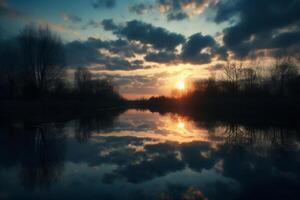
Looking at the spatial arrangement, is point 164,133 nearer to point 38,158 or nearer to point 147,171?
point 147,171

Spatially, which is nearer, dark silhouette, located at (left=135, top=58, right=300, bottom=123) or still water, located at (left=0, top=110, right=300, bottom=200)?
still water, located at (left=0, top=110, right=300, bottom=200)

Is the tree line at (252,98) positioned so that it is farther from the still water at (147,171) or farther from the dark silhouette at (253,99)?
the still water at (147,171)

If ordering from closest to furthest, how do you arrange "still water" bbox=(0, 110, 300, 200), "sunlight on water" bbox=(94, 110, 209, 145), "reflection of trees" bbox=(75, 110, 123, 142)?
"still water" bbox=(0, 110, 300, 200), "sunlight on water" bbox=(94, 110, 209, 145), "reflection of trees" bbox=(75, 110, 123, 142)


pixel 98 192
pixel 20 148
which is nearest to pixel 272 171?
pixel 98 192

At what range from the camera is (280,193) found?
639 centimetres

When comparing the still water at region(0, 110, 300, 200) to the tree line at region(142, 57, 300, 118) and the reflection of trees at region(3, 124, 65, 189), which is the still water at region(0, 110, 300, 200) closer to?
the reflection of trees at region(3, 124, 65, 189)

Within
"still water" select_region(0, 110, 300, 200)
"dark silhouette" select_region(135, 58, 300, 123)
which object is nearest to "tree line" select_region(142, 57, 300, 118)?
"dark silhouette" select_region(135, 58, 300, 123)

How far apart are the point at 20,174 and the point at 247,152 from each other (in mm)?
10304

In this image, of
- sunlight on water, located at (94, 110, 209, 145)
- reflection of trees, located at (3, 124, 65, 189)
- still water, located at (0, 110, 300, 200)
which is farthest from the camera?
sunlight on water, located at (94, 110, 209, 145)

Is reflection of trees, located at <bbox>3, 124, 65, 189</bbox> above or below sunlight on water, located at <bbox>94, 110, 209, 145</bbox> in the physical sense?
above

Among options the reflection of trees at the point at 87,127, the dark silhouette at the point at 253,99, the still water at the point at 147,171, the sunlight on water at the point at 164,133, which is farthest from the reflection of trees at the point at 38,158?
the dark silhouette at the point at 253,99

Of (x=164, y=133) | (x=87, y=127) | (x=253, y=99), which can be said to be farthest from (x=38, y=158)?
(x=253, y=99)

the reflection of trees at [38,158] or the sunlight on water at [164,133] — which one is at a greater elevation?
the reflection of trees at [38,158]

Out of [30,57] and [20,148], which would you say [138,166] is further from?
[30,57]
